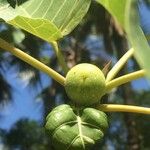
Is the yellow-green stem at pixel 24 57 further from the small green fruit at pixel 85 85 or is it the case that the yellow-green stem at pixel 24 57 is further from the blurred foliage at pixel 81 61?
the blurred foliage at pixel 81 61

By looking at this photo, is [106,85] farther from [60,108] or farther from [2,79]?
[2,79]

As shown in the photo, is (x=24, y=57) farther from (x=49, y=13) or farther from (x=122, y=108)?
(x=122, y=108)

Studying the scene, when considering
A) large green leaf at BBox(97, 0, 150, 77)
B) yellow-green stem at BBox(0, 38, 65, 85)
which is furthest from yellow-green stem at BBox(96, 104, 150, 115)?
large green leaf at BBox(97, 0, 150, 77)

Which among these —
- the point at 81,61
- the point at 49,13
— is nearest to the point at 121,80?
the point at 49,13

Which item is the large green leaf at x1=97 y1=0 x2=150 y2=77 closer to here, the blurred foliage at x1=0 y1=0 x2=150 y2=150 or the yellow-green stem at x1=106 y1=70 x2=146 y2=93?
the yellow-green stem at x1=106 y1=70 x2=146 y2=93

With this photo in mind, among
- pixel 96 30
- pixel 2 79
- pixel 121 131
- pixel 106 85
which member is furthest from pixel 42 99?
pixel 106 85

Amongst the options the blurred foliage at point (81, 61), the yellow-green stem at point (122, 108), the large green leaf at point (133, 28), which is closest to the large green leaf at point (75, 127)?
the yellow-green stem at point (122, 108)
